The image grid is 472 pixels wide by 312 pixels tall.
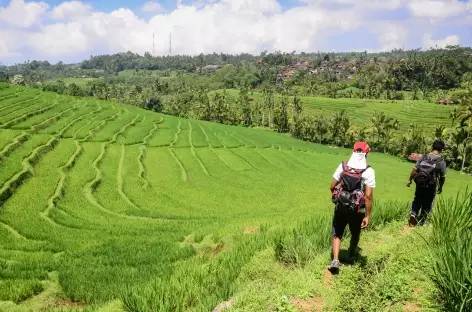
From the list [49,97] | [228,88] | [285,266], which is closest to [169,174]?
[285,266]

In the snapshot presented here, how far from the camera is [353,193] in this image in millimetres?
5961

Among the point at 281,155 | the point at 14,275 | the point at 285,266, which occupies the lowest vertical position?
the point at 281,155

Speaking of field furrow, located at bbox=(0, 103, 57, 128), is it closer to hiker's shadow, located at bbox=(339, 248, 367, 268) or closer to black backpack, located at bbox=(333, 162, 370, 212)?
hiker's shadow, located at bbox=(339, 248, 367, 268)

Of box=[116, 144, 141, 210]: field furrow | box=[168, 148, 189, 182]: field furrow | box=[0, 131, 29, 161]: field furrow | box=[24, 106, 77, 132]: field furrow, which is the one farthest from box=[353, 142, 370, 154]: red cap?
box=[24, 106, 77, 132]: field furrow

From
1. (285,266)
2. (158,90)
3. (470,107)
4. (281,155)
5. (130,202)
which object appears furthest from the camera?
(158,90)

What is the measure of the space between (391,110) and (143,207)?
82.7 m

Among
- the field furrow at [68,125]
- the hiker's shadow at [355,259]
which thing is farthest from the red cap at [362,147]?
the field furrow at [68,125]

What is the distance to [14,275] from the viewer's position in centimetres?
1040

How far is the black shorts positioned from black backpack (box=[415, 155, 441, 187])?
3024 millimetres

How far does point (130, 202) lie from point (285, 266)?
17.3 m

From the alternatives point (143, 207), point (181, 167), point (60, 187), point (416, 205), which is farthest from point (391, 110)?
point (416, 205)

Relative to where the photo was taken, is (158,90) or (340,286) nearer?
(340,286)

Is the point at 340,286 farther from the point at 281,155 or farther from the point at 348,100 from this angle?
the point at 348,100

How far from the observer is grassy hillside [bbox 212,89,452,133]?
83.5 metres
